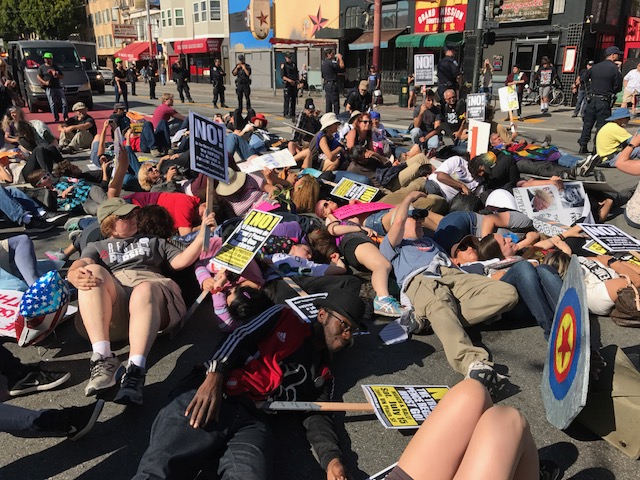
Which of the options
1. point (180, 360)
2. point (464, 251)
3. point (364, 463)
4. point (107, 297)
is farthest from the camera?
point (464, 251)

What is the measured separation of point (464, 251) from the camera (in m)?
4.85

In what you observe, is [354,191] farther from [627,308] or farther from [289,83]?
[289,83]

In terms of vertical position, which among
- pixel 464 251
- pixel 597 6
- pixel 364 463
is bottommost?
pixel 364 463

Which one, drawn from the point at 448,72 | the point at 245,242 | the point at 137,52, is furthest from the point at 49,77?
the point at 137,52

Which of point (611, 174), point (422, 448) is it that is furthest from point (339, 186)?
point (611, 174)

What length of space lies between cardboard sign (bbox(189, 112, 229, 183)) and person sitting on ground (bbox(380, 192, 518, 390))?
5.30 ft

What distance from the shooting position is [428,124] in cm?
1105

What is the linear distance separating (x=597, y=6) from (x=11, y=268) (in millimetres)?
23204

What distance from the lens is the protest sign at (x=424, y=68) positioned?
13820mm

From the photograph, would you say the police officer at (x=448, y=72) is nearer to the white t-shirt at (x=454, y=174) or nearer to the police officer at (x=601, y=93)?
the police officer at (x=601, y=93)

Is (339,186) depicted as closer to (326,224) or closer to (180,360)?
(326,224)

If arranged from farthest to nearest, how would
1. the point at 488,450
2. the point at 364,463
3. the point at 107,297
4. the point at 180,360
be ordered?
the point at 180,360 → the point at 107,297 → the point at 364,463 → the point at 488,450

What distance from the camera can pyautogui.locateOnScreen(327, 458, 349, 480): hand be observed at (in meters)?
2.53

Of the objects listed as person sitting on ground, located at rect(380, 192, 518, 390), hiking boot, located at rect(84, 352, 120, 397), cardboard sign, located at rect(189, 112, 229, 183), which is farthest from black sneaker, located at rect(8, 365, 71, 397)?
person sitting on ground, located at rect(380, 192, 518, 390)
